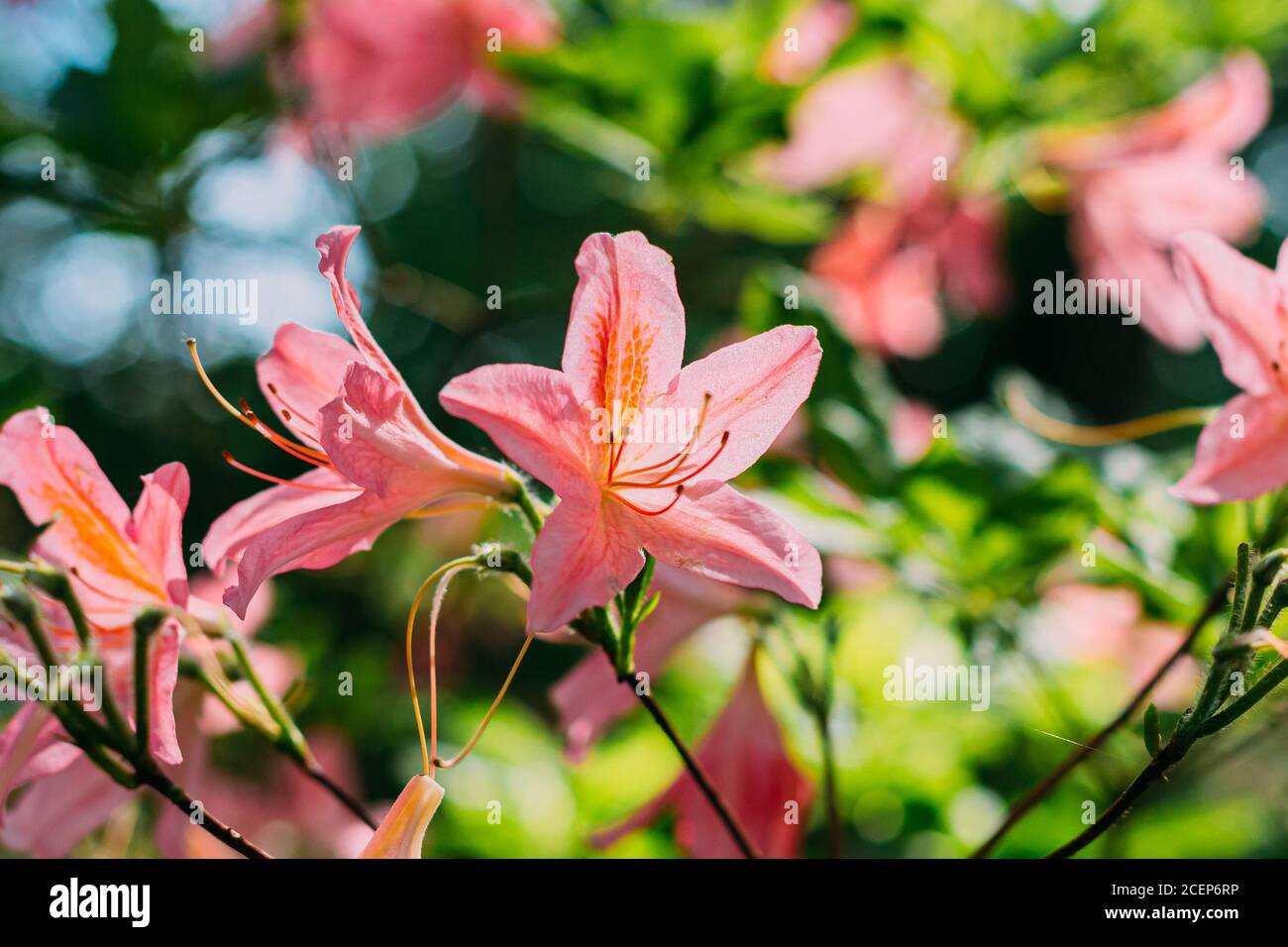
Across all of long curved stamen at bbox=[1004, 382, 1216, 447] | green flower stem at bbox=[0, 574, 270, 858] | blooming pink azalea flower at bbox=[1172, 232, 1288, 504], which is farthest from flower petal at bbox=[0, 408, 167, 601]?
long curved stamen at bbox=[1004, 382, 1216, 447]

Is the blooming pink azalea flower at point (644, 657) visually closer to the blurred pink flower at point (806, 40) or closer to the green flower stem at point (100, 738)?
the green flower stem at point (100, 738)

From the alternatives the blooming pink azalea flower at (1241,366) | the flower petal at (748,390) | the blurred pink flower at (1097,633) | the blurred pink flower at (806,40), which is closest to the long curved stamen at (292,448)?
the flower petal at (748,390)

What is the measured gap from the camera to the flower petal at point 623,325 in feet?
2.13

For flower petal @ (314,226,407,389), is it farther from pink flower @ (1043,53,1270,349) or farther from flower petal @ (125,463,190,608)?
pink flower @ (1043,53,1270,349)

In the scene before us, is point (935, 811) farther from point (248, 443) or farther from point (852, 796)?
point (248, 443)

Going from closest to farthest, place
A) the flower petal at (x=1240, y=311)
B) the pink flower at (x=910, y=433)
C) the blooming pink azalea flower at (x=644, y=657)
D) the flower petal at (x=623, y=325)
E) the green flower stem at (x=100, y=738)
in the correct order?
1. the green flower stem at (x=100, y=738)
2. the flower petal at (x=623, y=325)
3. the flower petal at (x=1240, y=311)
4. the blooming pink azalea flower at (x=644, y=657)
5. the pink flower at (x=910, y=433)

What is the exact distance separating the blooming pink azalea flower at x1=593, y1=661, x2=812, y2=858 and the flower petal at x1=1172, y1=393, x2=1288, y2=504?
40 centimetres

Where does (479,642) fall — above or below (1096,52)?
below

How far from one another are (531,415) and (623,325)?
3.1 inches

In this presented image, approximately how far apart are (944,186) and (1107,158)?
0.21 metres

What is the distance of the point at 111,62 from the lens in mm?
1379

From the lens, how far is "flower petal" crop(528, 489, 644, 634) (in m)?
0.60

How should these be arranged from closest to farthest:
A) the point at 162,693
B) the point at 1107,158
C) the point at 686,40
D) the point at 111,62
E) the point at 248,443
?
the point at 162,693 < the point at 686,40 < the point at 111,62 < the point at 1107,158 < the point at 248,443
